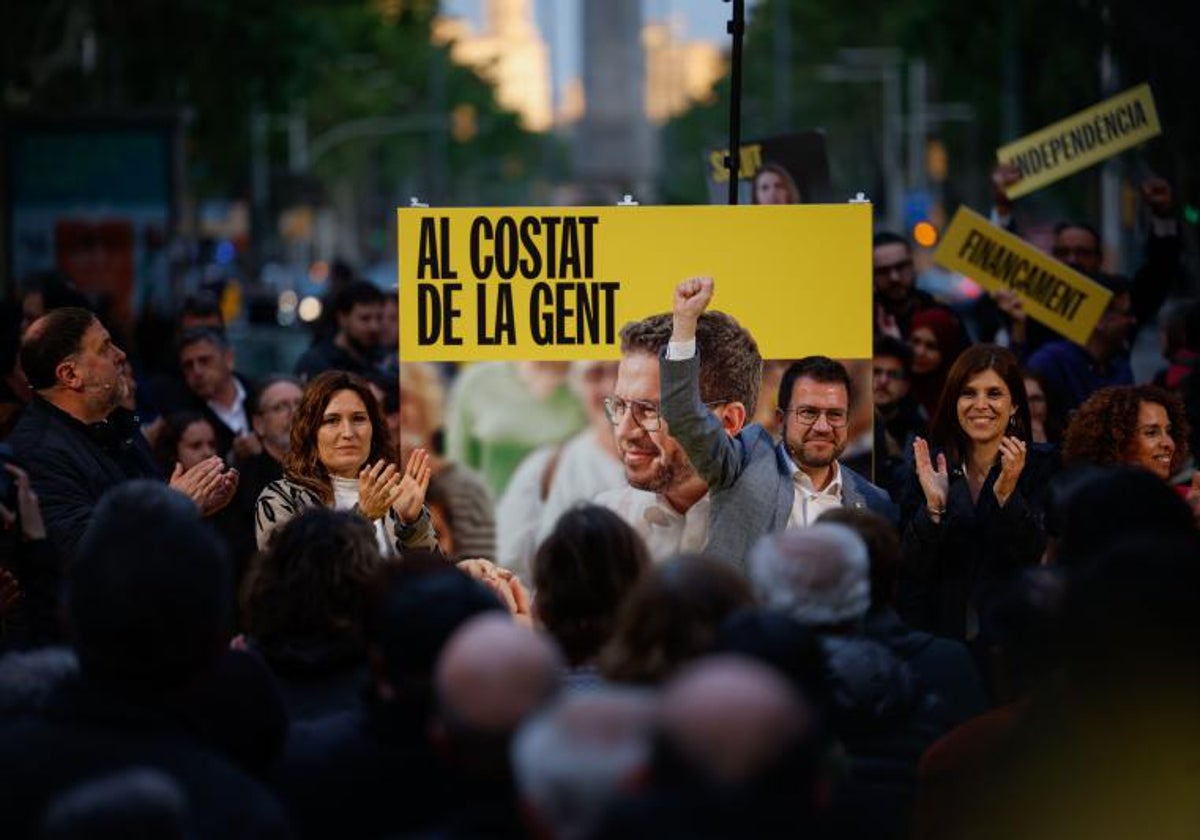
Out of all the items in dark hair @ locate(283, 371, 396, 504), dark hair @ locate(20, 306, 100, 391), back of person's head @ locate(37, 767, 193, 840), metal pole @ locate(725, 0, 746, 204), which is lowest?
back of person's head @ locate(37, 767, 193, 840)

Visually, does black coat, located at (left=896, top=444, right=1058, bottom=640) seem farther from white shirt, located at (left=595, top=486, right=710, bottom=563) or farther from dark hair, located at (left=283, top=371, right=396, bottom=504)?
dark hair, located at (left=283, top=371, right=396, bottom=504)

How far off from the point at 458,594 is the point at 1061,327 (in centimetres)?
649

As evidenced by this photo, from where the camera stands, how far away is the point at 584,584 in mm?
5844

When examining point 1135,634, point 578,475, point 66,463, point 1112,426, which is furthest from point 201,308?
point 1135,634

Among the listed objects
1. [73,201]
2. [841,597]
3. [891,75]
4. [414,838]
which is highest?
[891,75]

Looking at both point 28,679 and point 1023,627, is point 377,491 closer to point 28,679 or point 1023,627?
point 28,679

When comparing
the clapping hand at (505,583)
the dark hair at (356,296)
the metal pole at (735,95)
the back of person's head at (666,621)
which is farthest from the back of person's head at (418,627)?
the dark hair at (356,296)

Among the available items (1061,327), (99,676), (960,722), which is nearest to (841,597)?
(960,722)

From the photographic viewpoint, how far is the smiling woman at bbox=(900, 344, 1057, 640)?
8.13 m

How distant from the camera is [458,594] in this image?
526 centimetres

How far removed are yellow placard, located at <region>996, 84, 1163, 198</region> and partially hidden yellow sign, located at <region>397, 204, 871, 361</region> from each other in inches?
164

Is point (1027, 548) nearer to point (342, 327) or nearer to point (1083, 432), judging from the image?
point (1083, 432)

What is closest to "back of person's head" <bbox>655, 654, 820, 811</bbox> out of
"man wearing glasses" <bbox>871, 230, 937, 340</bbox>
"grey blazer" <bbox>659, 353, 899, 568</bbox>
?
"grey blazer" <bbox>659, 353, 899, 568</bbox>

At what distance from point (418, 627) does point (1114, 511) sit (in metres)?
1.52
